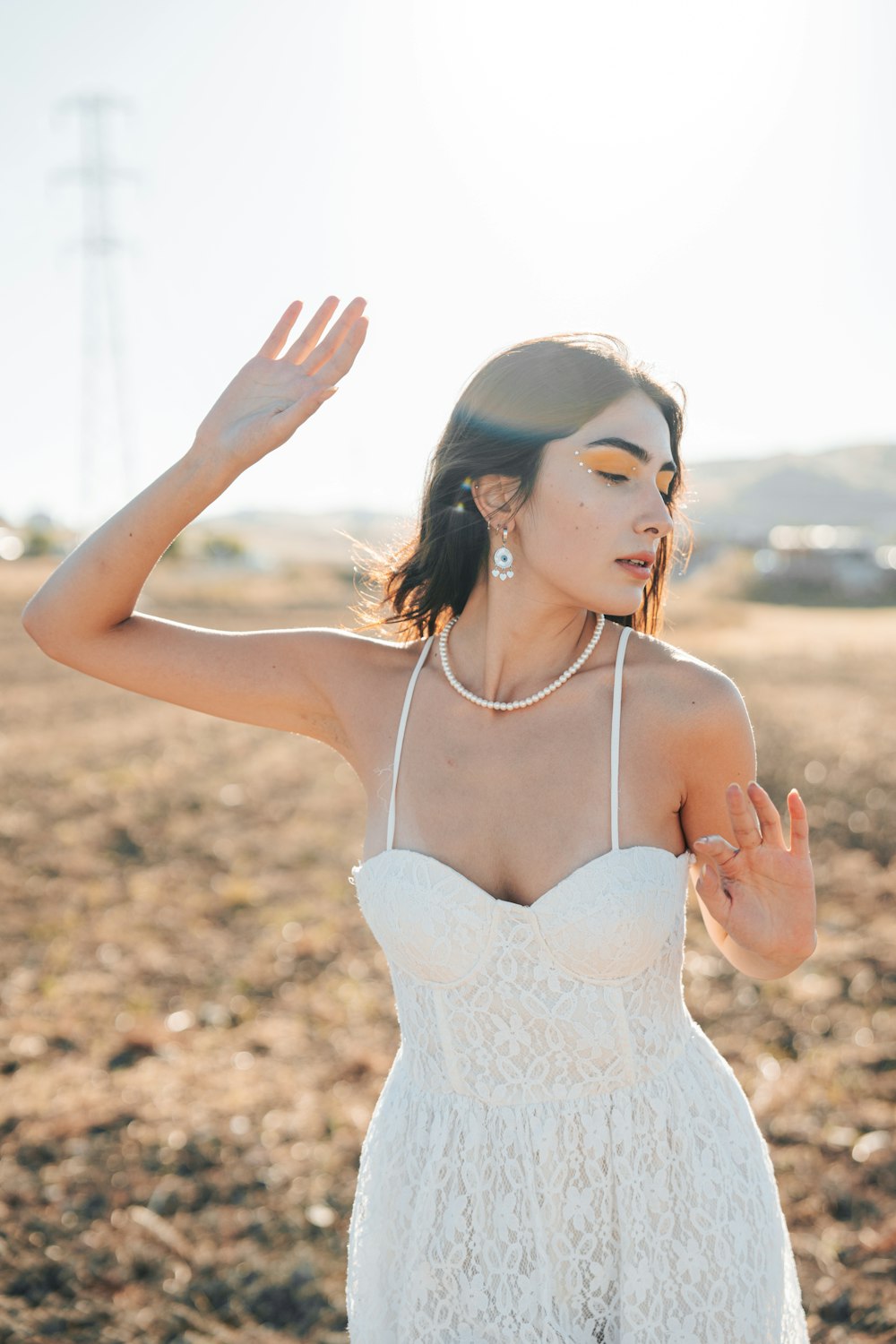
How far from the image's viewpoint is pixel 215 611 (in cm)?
3111

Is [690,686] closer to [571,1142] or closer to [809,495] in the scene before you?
[571,1142]

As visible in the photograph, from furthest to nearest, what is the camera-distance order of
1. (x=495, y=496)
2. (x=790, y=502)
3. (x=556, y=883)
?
(x=790, y=502) < (x=495, y=496) < (x=556, y=883)

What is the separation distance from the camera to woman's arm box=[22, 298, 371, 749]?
238cm

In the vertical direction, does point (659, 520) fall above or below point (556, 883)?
above

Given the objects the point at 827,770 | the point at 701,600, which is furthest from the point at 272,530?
the point at 827,770

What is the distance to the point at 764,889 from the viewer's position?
6.82 feet

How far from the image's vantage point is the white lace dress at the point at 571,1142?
2092 millimetres

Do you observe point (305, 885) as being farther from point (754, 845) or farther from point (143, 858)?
point (754, 845)

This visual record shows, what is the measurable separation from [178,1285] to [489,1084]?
201 cm

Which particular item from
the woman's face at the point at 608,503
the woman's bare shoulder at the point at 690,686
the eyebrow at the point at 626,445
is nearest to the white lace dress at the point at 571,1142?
the woman's bare shoulder at the point at 690,686

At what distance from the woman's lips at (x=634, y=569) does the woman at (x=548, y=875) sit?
0.01 m

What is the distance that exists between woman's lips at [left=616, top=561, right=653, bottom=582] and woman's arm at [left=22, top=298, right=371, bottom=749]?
67 cm

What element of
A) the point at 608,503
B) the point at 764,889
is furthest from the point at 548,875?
the point at 608,503

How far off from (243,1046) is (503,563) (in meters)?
3.49
